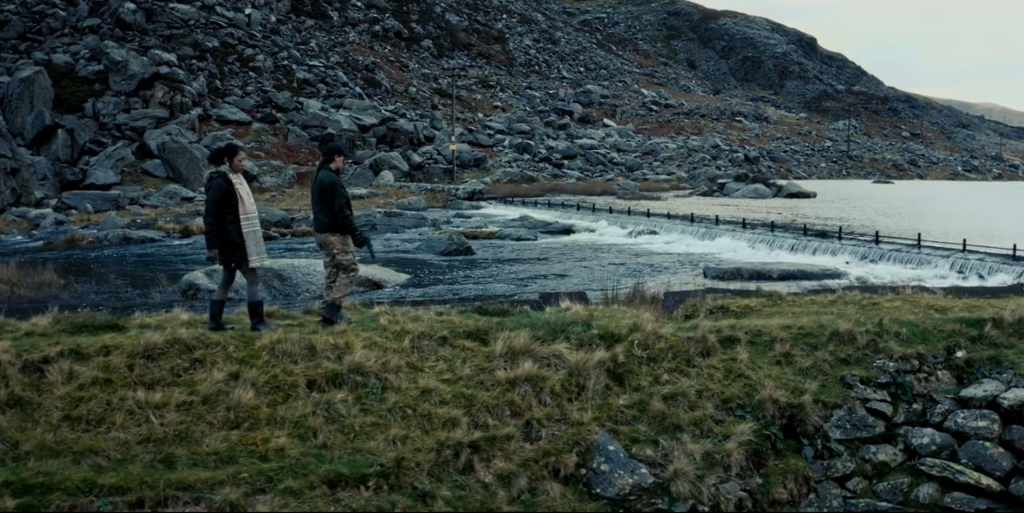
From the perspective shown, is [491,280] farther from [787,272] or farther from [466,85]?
[466,85]

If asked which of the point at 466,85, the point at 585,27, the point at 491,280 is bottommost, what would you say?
the point at 491,280

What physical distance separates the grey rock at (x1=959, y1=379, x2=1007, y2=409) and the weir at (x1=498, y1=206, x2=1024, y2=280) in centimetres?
1316

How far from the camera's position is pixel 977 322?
10.6 meters

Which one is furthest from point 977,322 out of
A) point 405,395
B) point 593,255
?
point 593,255

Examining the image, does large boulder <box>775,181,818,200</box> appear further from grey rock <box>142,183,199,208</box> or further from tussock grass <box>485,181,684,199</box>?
grey rock <box>142,183,199,208</box>

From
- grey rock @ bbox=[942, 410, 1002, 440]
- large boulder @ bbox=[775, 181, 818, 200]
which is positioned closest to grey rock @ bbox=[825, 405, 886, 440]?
grey rock @ bbox=[942, 410, 1002, 440]

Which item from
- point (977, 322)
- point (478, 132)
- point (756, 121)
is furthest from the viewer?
point (756, 121)

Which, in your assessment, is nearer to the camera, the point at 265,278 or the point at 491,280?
the point at 265,278

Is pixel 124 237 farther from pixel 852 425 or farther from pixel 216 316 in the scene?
pixel 852 425

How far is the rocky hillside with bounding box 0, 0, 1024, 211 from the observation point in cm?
5172

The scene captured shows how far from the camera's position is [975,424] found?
328 inches

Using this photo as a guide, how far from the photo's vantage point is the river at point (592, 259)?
19688 millimetres

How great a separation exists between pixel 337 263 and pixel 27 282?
14058 millimetres

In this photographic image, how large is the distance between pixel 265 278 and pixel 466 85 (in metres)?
78.6
